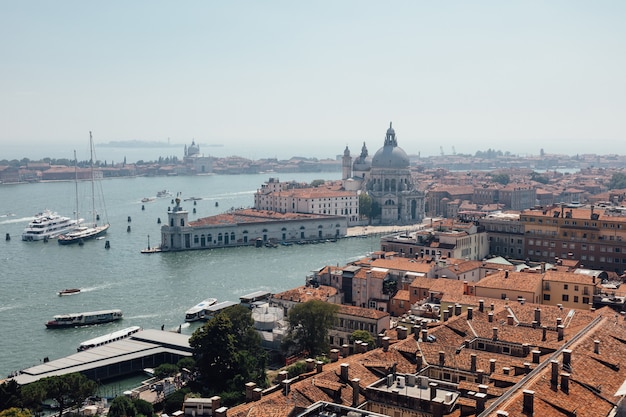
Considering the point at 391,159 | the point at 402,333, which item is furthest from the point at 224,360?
the point at 391,159

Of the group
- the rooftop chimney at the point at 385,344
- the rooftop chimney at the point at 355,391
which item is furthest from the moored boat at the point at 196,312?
the rooftop chimney at the point at 355,391

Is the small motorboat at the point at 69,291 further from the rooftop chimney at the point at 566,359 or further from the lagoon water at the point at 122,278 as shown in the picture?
the rooftop chimney at the point at 566,359

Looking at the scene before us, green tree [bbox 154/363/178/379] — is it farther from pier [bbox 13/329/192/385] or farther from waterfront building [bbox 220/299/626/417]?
waterfront building [bbox 220/299/626/417]

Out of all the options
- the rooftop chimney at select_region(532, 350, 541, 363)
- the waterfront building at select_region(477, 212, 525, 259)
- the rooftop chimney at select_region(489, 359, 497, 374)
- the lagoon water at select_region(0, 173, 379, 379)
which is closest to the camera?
the rooftop chimney at select_region(489, 359, 497, 374)

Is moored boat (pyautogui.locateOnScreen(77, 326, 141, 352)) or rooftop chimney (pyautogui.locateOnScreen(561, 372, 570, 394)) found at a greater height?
rooftop chimney (pyautogui.locateOnScreen(561, 372, 570, 394))

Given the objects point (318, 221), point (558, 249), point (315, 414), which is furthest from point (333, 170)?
point (315, 414)

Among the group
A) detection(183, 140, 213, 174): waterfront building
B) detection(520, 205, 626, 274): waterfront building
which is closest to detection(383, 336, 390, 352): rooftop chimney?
detection(520, 205, 626, 274): waterfront building

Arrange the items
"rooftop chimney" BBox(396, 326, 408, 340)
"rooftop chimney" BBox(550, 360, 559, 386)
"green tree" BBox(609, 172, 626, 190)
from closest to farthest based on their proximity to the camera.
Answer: "rooftop chimney" BBox(550, 360, 559, 386)
"rooftop chimney" BBox(396, 326, 408, 340)
"green tree" BBox(609, 172, 626, 190)
